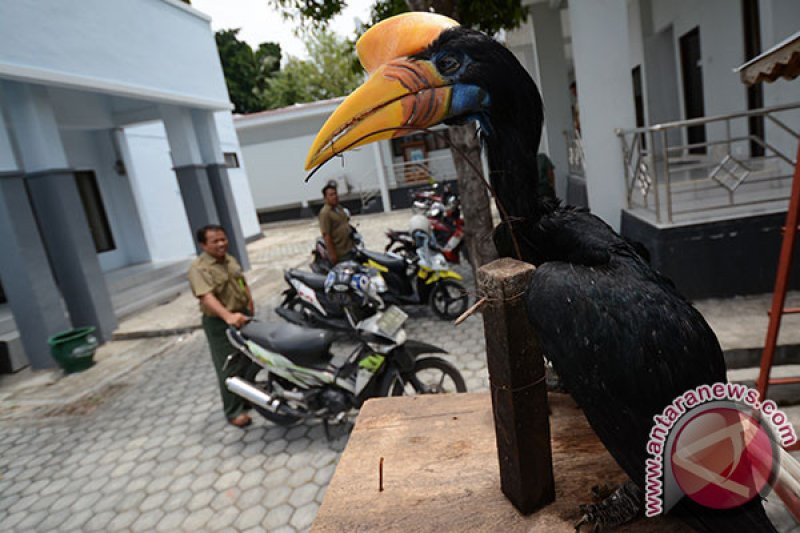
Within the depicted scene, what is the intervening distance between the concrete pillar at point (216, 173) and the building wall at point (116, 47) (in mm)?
524

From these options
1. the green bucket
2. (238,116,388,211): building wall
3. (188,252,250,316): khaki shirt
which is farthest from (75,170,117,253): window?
(238,116,388,211): building wall

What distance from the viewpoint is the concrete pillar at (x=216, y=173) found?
9234 mm

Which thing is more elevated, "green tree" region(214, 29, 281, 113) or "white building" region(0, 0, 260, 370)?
"green tree" region(214, 29, 281, 113)

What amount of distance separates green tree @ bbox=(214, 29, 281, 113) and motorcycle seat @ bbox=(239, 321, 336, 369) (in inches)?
1033

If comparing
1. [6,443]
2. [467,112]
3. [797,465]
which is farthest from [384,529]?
[6,443]

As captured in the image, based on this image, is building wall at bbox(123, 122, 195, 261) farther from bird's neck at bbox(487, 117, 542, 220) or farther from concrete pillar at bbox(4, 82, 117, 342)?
bird's neck at bbox(487, 117, 542, 220)

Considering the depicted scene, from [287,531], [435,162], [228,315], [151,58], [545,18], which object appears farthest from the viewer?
[435,162]

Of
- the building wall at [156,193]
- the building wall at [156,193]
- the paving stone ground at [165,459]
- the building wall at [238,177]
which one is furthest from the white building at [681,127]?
the building wall at [156,193]

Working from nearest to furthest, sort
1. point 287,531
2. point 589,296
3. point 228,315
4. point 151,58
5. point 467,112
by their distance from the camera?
point 589,296, point 467,112, point 287,531, point 228,315, point 151,58

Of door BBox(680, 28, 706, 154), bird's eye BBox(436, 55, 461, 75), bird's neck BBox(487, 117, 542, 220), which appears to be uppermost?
door BBox(680, 28, 706, 154)

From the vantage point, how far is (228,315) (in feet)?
11.6

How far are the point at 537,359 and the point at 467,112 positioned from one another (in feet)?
2.78

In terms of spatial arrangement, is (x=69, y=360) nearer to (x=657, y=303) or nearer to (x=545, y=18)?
(x=657, y=303)

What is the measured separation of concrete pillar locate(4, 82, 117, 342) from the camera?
18.7ft
